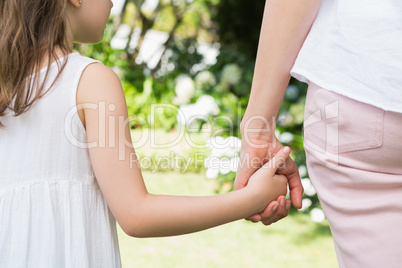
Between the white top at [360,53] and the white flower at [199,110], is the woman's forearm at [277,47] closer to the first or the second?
the white top at [360,53]

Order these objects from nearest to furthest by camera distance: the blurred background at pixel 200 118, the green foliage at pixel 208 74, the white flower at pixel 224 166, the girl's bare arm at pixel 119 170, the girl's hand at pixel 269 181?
1. the girl's bare arm at pixel 119 170
2. the girl's hand at pixel 269 181
3. the blurred background at pixel 200 118
4. the white flower at pixel 224 166
5. the green foliage at pixel 208 74

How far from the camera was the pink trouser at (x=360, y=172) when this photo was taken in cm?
108

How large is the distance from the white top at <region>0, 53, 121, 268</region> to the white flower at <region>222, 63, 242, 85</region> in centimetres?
484

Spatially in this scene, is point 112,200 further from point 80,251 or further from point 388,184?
point 388,184

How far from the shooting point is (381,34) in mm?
1075

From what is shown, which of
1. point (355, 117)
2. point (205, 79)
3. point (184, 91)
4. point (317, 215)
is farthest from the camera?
point (205, 79)

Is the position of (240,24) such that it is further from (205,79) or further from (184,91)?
(184,91)

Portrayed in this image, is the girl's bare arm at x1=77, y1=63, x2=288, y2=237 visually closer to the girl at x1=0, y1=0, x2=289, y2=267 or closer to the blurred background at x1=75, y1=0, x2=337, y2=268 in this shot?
the girl at x1=0, y1=0, x2=289, y2=267

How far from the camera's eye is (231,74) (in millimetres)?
6086

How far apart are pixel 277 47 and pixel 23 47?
62cm

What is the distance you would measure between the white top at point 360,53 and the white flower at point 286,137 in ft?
12.7

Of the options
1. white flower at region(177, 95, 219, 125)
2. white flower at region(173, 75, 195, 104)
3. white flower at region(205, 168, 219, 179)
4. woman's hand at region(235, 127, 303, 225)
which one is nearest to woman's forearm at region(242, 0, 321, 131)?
woman's hand at region(235, 127, 303, 225)

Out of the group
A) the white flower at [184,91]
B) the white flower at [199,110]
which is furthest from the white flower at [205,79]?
the white flower at [199,110]

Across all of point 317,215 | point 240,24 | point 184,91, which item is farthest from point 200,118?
point 240,24
